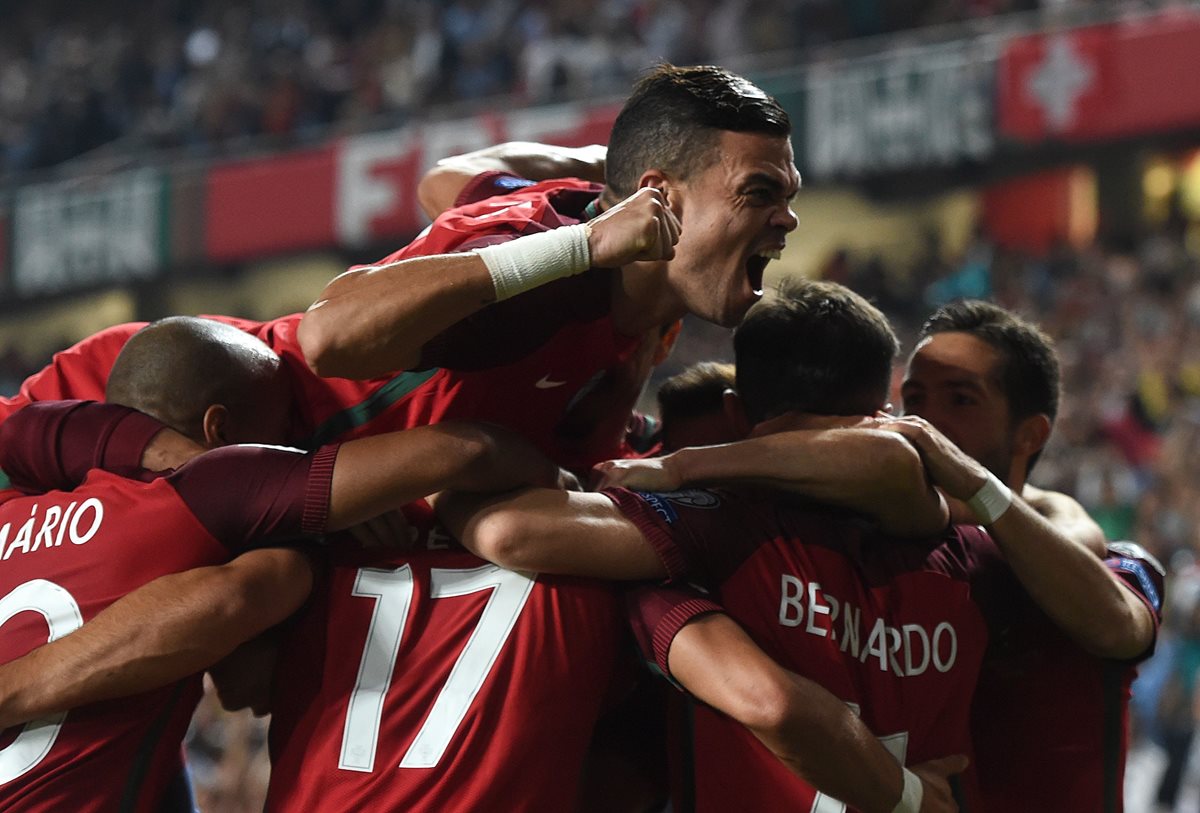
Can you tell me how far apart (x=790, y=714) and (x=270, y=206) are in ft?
38.9

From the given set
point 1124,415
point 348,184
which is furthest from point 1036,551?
point 348,184

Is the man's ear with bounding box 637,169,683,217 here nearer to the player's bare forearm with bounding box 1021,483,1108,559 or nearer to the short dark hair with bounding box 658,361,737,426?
the short dark hair with bounding box 658,361,737,426

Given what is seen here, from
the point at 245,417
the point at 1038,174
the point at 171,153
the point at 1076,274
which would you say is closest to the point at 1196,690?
the point at 1076,274

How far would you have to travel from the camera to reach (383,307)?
6.66ft

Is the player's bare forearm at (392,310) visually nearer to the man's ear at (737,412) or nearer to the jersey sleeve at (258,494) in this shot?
the jersey sleeve at (258,494)

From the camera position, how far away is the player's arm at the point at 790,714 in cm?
198

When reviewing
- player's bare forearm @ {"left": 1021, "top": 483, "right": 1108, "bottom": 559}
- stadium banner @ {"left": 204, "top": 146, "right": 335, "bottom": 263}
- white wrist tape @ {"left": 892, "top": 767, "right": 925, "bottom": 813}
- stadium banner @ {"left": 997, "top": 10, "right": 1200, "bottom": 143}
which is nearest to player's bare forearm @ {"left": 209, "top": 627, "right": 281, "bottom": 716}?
white wrist tape @ {"left": 892, "top": 767, "right": 925, "bottom": 813}

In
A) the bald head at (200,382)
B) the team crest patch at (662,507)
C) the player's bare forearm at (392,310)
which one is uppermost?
the player's bare forearm at (392,310)

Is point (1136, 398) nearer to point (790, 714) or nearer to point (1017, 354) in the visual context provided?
point (1017, 354)

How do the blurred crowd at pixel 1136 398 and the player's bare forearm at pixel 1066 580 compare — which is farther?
the blurred crowd at pixel 1136 398

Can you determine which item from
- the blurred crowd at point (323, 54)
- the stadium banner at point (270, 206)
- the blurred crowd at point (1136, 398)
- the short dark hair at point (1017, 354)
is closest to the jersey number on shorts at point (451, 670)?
the short dark hair at point (1017, 354)

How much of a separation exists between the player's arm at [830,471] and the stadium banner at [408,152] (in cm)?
894

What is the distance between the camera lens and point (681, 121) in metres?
2.40

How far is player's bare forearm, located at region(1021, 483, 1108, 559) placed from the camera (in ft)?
8.54
